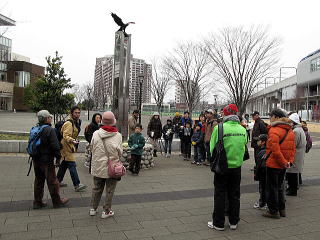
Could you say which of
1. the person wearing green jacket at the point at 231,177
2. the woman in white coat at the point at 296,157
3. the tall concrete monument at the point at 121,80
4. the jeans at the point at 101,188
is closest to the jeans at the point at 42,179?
the jeans at the point at 101,188

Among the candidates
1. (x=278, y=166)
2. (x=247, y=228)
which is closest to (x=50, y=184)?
(x=247, y=228)

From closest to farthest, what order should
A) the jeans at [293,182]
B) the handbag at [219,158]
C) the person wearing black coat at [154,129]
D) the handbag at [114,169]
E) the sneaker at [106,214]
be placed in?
the handbag at [219,158], the handbag at [114,169], the sneaker at [106,214], the jeans at [293,182], the person wearing black coat at [154,129]

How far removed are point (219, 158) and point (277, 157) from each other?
3.29 feet

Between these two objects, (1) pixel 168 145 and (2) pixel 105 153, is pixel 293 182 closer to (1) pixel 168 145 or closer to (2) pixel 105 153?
(2) pixel 105 153

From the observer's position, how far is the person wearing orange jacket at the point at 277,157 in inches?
184

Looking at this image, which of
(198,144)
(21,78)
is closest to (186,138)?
(198,144)

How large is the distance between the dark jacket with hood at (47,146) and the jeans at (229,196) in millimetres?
2497

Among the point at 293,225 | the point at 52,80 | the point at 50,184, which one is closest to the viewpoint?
the point at 293,225

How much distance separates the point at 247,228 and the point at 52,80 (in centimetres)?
1119

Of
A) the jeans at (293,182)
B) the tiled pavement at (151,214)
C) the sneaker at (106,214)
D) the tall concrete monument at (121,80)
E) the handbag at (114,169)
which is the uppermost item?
the tall concrete monument at (121,80)

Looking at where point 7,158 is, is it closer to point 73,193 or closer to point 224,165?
point 73,193

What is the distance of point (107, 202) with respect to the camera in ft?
15.3

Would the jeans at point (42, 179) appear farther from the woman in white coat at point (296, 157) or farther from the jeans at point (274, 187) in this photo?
the woman in white coat at point (296, 157)

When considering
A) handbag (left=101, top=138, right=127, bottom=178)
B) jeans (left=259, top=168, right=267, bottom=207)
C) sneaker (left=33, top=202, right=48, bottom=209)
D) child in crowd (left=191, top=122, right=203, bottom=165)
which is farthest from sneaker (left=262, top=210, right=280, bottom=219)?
child in crowd (left=191, top=122, right=203, bottom=165)
